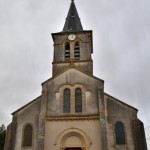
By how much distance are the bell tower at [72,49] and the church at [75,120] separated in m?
3.37

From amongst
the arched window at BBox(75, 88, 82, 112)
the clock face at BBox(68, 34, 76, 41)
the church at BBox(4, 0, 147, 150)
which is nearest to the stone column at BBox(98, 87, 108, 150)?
the church at BBox(4, 0, 147, 150)

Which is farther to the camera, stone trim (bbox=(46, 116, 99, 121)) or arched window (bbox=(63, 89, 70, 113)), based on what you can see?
arched window (bbox=(63, 89, 70, 113))

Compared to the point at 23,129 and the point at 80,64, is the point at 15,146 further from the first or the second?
the point at 80,64

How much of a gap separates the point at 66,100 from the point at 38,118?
305 centimetres

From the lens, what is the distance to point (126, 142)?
20.3 metres

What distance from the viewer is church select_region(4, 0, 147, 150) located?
20.3 metres

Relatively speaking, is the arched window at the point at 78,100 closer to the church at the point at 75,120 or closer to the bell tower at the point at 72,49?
the church at the point at 75,120

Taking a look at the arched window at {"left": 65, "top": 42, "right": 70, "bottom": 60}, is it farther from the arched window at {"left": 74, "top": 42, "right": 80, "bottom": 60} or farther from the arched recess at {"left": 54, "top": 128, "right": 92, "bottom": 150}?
the arched recess at {"left": 54, "top": 128, "right": 92, "bottom": 150}

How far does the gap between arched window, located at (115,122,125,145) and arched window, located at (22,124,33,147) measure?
24.6ft

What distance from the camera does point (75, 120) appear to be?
69.8 feet

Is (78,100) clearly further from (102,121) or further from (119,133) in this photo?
(119,133)

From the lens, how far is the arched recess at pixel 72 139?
67.0 feet

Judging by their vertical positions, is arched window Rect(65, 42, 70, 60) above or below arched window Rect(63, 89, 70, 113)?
above

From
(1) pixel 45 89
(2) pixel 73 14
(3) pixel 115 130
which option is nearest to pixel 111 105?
(3) pixel 115 130
